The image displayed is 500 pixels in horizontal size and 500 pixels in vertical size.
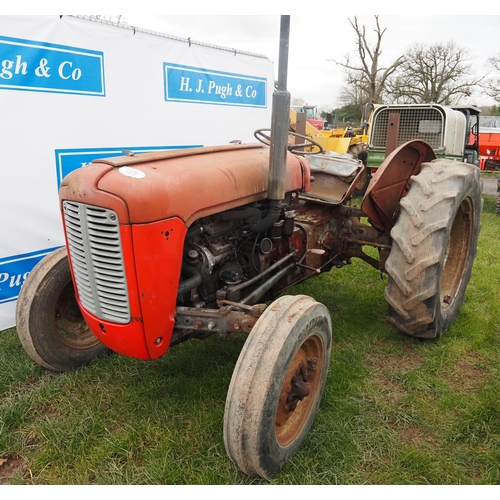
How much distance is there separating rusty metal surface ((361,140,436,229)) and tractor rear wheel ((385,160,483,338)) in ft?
0.72

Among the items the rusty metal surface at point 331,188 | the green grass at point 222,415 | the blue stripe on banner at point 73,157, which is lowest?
the green grass at point 222,415

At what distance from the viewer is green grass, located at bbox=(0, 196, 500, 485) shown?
2.24 meters

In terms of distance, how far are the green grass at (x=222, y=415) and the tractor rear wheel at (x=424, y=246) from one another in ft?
1.11

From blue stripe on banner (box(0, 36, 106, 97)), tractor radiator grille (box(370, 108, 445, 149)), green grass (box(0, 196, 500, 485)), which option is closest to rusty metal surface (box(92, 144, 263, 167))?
green grass (box(0, 196, 500, 485))

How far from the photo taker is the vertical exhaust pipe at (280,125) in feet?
7.66

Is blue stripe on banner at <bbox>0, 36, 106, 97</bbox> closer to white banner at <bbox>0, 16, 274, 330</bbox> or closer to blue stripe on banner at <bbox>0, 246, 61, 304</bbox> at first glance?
white banner at <bbox>0, 16, 274, 330</bbox>

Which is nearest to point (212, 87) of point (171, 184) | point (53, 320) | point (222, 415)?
point (53, 320)

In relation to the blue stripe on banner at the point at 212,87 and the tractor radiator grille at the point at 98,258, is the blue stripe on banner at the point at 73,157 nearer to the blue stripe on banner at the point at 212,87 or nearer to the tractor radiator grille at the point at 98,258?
the blue stripe on banner at the point at 212,87

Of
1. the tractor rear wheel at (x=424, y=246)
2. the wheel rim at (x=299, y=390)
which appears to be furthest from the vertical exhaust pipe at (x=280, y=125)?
the tractor rear wheel at (x=424, y=246)

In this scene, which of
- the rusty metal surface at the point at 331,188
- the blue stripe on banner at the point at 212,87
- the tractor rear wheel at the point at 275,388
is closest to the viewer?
the tractor rear wheel at the point at 275,388

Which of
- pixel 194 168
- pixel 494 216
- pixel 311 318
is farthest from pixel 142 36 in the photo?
pixel 494 216

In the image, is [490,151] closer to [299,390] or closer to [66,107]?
[66,107]

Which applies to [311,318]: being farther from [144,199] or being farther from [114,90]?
[114,90]

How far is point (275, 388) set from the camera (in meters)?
1.99
